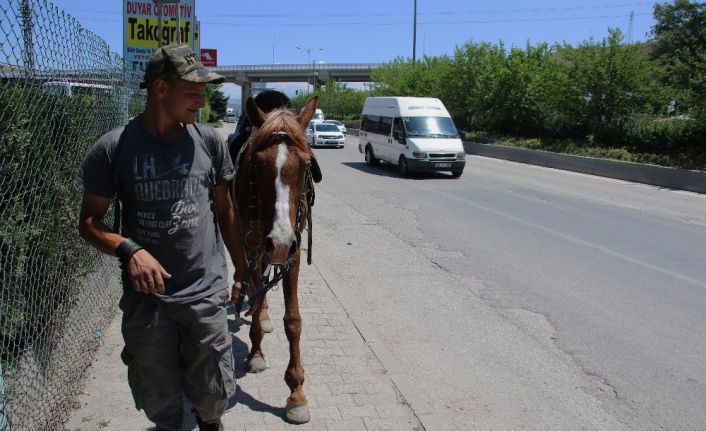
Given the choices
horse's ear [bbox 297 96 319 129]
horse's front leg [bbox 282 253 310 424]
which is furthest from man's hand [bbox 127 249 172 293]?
horse's ear [bbox 297 96 319 129]

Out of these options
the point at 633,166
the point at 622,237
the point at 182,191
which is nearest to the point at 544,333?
the point at 182,191

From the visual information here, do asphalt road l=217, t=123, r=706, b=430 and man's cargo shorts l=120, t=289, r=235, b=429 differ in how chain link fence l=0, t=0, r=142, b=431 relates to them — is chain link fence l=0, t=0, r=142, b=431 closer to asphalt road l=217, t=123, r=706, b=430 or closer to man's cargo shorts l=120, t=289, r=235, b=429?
man's cargo shorts l=120, t=289, r=235, b=429

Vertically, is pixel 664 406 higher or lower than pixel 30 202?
lower

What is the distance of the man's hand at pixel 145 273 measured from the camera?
2480 millimetres

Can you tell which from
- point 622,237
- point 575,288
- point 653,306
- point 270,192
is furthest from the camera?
point 622,237

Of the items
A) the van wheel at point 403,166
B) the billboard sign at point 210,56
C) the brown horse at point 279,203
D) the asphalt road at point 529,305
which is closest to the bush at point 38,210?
the brown horse at point 279,203

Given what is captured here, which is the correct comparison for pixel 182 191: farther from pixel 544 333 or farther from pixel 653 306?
pixel 653 306

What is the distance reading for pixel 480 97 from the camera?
34.5 metres

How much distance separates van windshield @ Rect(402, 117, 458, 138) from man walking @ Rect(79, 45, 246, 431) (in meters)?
17.1

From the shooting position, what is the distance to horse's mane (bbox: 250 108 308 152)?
11.0 ft

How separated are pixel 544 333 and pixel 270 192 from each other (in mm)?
3543

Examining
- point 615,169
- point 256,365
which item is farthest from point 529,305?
point 615,169

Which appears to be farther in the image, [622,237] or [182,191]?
[622,237]

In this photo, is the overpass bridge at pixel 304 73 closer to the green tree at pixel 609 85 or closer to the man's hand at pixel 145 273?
the green tree at pixel 609 85
